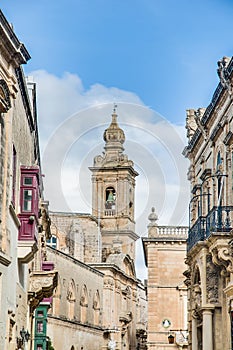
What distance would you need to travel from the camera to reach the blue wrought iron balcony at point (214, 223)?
20.7m

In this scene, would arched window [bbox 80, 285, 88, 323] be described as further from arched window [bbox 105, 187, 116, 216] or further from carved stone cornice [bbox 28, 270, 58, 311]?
carved stone cornice [bbox 28, 270, 58, 311]

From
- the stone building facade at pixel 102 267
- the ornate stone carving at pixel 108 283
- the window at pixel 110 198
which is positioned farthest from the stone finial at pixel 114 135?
the ornate stone carving at pixel 108 283

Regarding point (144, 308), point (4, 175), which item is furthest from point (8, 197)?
point (144, 308)

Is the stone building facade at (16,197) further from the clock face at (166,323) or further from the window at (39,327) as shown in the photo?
the clock face at (166,323)

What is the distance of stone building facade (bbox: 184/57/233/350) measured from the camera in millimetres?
20938

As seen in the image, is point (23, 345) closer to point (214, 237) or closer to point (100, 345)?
point (214, 237)

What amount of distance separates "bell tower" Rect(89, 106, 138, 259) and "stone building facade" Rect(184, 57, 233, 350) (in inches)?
1786

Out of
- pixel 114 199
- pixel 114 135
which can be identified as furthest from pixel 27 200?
pixel 114 135

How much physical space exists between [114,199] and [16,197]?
55198 millimetres

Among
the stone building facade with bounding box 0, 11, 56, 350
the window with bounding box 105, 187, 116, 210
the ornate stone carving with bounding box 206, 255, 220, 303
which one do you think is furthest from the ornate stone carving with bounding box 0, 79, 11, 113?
the window with bounding box 105, 187, 116, 210

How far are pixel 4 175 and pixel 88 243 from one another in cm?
5085

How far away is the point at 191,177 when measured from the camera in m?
29.7

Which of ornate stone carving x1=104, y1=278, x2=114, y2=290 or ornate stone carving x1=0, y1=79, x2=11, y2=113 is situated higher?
ornate stone carving x1=104, y1=278, x2=114, y2=290

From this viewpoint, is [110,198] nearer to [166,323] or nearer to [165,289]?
[165,289]
